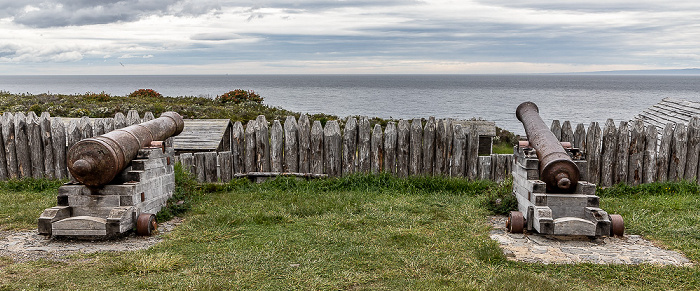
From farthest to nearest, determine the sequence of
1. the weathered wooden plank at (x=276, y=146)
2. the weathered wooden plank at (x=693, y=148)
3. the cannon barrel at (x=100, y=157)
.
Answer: the weathered wooden plank at (x=276, y=146) → the weathered wooden plank at (x=693, y=148) → the cannon barrel at (x=100, y=157)

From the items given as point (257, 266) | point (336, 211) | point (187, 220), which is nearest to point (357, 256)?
point (257, 266)

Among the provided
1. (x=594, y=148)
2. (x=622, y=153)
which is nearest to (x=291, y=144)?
(x=594, y=148)

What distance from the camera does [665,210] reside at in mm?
8102

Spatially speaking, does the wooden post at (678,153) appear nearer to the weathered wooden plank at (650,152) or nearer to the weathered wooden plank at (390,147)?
the weathered wooden plank at (650,152)

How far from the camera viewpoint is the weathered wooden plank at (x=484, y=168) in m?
9.84

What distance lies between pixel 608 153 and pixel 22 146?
10515 mm

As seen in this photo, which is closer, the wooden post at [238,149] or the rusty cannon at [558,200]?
the rusty cannon at [558,200]

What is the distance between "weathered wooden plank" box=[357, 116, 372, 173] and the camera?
9.80 metres

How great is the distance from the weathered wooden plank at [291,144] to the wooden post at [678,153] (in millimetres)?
6636

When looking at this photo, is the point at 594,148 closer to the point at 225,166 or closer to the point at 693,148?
the point at 693,148

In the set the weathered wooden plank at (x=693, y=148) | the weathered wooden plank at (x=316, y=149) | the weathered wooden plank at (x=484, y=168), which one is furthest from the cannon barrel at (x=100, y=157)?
the weathered wooden plank at (x=693, y=148)

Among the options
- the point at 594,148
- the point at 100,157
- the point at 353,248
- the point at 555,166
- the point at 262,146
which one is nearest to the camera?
the point at 353,248

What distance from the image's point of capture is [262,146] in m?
9.94

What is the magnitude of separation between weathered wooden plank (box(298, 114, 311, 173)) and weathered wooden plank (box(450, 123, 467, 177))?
2582 mm
